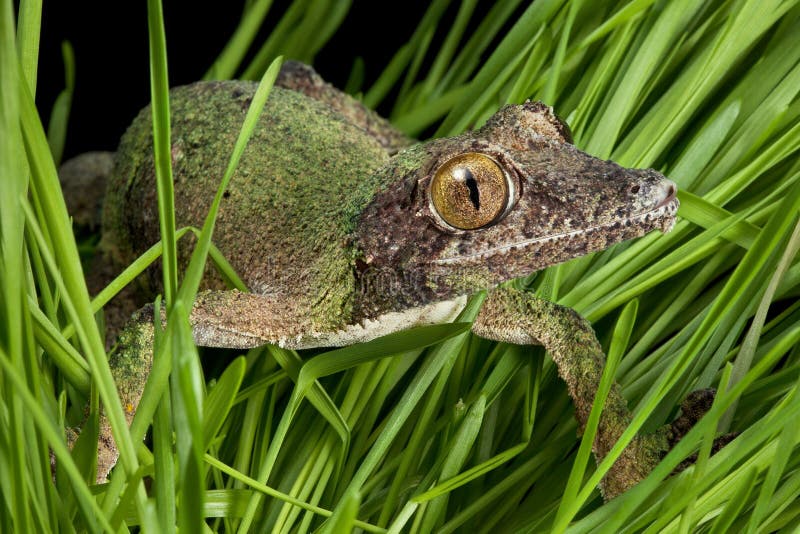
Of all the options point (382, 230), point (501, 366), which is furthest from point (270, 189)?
point (501, 366)

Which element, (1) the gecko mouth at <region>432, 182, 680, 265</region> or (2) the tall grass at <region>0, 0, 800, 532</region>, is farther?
(1) the gecko mouth at <region>432, 182, 680, 265</region>

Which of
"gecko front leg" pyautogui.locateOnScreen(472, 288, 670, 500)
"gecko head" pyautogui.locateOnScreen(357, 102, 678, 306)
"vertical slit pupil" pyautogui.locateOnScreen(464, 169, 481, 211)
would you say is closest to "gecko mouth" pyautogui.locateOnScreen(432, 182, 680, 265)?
"gecko head" pyautogui.locateOnScreen(357, 102, 678, 306)

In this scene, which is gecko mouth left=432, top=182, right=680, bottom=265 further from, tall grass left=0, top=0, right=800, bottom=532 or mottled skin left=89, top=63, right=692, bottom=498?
tall grass left=0, top=0, right=800, bottom=532

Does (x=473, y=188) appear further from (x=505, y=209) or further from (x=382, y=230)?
(x=382, y=230)

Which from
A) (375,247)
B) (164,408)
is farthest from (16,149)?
(375,247)

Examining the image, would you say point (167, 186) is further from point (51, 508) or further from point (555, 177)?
point (555, 177)

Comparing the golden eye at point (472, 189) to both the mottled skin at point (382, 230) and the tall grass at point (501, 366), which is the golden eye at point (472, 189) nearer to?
the mottled skin at point (382, 230)

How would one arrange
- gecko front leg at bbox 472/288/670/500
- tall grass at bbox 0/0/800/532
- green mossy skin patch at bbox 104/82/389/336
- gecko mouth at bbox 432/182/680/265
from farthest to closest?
green mossy skin patch at bbox 104/82/389/336, gecko front leg at bbox 472/288/670/500, gecko mouth at bbox 432/182/680/265, tall grass at bbox 0/0/800/532
